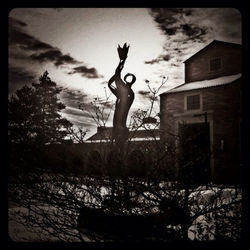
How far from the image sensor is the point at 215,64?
1438 centimetres

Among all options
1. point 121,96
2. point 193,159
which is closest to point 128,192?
point 193,159

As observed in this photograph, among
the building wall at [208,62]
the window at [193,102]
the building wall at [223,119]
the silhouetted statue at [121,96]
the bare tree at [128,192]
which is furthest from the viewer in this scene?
the building wall at [208,62]

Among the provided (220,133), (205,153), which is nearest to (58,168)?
(205,153)

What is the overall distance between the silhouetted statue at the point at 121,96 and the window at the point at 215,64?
12649mm

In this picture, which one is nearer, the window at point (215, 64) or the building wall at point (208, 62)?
the building wall at point (208, 62)

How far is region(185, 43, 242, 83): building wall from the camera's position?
13.5 meters

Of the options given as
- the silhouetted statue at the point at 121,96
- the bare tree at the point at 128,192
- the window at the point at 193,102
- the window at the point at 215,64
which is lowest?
the bare tree at the point at 128,192

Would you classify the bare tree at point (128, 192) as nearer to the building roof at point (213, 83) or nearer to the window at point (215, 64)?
the building roof at point (213, 83)

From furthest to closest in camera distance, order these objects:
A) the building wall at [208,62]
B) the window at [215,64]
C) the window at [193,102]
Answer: the window at [215,64], the building wall at [208,62], the window at [193,102]

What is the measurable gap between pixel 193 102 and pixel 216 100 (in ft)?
4.18

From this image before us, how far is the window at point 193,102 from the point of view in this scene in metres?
12.9

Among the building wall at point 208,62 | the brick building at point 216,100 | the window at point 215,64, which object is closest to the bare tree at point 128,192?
the brick building at point 216,100

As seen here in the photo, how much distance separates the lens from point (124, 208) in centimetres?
187

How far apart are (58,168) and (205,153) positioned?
3.97ft
